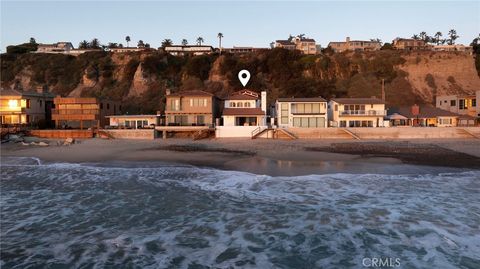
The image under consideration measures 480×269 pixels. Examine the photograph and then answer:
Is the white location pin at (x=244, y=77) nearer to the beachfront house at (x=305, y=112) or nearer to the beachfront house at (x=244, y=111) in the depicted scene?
the beachfront house at (x=244, y=111)

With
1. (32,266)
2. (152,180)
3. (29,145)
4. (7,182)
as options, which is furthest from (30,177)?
(29,145)

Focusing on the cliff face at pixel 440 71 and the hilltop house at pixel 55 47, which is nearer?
the cliff face at pixel 440 71

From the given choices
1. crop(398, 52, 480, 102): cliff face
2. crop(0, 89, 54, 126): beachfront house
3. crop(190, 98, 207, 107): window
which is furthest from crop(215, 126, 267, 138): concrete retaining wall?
crop(398, 52, 480, 102): cliff face

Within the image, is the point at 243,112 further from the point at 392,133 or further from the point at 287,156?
the point at 392,133

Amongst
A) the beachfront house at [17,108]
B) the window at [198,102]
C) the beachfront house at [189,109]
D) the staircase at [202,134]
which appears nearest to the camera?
the staircase at [202,134]

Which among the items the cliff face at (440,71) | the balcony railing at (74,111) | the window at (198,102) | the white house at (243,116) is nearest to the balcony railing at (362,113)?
the white house at (243,116)

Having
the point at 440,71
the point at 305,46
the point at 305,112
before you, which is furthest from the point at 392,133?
the point at 305,46

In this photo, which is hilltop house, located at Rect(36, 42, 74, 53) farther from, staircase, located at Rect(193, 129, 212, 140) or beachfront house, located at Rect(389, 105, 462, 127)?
beachfront house, located at Rect(389, 105, 462, 127)

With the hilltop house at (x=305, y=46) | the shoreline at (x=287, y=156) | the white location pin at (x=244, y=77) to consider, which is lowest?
the shoreline at (x=287, y=156)

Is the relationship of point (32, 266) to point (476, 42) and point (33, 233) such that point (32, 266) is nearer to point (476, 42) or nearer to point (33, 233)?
point (33, 233)
